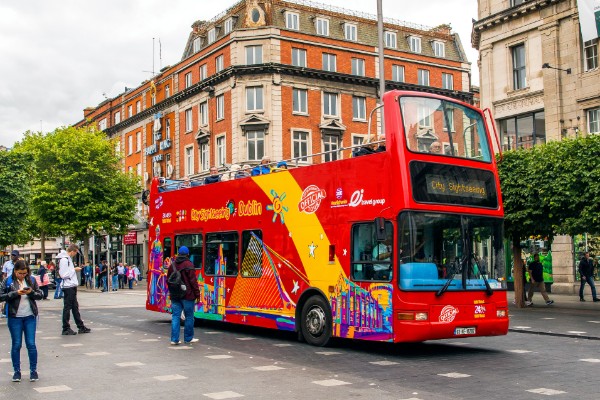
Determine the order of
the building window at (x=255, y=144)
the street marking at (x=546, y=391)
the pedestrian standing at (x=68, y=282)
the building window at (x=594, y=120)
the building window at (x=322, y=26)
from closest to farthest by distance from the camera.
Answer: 1. the street marking at (x=546, y=391)
2. the pedestrian standing at (x=68, y=282)
3. the building window at (x=594, y=120)
4. the building window at (x=255, y=144)
5. the building window at (x=322, y=26)

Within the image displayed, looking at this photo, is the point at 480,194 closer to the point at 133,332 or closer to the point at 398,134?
the point at 398,134

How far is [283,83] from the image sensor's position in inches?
1828

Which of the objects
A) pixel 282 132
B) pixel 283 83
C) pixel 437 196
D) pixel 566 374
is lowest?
pixel 566 374

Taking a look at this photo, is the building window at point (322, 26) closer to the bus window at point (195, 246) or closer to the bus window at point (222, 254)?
the bus window at point (195, 246)

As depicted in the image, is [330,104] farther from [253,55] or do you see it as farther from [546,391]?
[546,391]

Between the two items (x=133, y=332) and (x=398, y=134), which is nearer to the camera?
(x=398, y=134)

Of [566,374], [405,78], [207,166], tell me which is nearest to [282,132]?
[207,166]

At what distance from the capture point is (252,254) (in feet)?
49.3

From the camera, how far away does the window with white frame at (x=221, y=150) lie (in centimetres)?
4809

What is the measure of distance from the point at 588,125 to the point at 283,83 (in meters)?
22.8

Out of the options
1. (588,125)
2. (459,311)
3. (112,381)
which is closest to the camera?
(112,381)

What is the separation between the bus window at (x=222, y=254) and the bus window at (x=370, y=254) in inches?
159

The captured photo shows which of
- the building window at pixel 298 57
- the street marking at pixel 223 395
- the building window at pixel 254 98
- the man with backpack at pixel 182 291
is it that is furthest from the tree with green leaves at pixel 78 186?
the street marking at pixel 223 395

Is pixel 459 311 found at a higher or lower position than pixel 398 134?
lower
